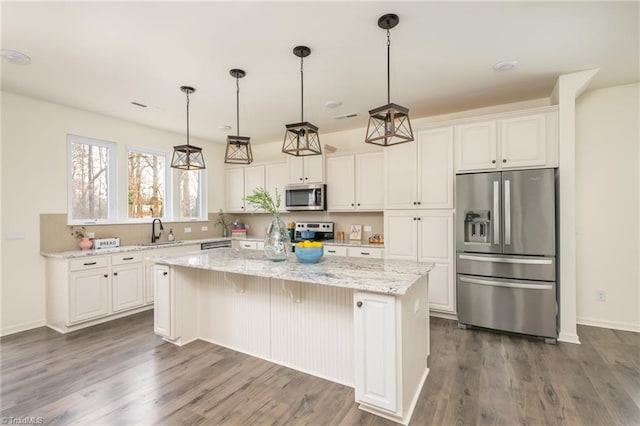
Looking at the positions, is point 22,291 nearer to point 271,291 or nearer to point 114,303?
point 114,303

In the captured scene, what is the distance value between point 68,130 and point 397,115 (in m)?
4.15

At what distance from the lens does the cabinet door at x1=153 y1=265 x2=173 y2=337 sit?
9.61 ft

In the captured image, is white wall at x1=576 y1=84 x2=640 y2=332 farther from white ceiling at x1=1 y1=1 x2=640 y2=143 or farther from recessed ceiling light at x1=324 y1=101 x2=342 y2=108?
recessed ceiling light at x1=324 y1=101 x2=342 y2=108

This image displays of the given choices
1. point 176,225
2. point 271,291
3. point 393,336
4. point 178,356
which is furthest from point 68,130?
point 393,336

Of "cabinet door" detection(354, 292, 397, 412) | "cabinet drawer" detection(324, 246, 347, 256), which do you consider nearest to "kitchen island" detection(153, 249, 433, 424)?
"cabinet door" detection(354, 292, 397, 412)

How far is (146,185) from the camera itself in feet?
15.5

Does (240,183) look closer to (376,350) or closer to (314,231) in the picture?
(314,231)

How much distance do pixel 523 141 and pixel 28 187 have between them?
561cm

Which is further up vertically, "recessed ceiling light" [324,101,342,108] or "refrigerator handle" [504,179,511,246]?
"recessed ceiling light" [324,101,342,108]

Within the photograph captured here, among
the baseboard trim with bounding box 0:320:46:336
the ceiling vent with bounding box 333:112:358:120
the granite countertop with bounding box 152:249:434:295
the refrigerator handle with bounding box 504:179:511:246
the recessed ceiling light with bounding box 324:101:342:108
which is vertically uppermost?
the ceiling vent with bounding box 333:112:358:120

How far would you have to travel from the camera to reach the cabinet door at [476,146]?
3387 mm

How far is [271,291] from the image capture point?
265cm

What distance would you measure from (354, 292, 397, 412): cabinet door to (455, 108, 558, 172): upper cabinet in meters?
2.42

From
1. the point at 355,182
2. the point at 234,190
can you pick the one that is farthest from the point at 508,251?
the point at 234,190
